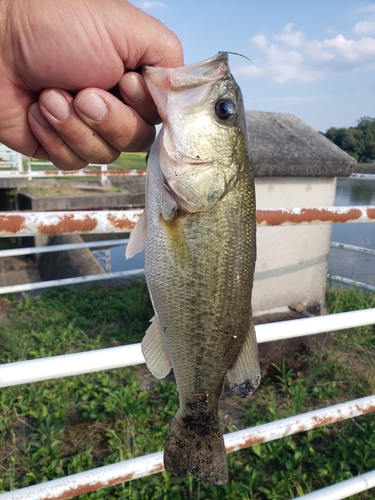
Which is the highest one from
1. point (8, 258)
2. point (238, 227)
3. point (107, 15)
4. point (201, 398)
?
point (107, 15)

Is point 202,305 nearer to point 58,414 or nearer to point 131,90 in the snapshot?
point 131,90

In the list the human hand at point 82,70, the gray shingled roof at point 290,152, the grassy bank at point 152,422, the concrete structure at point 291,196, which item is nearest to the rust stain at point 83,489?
the grassy bank at point 152,422

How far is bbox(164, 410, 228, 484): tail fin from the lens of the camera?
1417mm

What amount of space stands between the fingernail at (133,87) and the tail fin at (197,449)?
1.11 meters

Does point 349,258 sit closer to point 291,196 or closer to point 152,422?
point 291,196

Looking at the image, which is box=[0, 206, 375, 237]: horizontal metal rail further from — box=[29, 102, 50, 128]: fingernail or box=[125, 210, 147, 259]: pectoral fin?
box=[125, 210, 147, 259]: pectoral fin

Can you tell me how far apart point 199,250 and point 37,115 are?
0.86m

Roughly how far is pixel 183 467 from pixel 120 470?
551mm

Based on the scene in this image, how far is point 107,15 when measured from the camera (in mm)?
1359

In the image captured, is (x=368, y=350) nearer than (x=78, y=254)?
Yes

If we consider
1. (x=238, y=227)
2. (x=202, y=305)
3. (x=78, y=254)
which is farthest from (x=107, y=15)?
(x=78, y=254)

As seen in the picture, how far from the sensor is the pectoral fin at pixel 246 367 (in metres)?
1.46

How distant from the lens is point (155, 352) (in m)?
1.51

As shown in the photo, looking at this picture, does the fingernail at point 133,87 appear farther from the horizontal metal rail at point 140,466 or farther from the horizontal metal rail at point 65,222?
the horizontal metal rail at point 140,466
